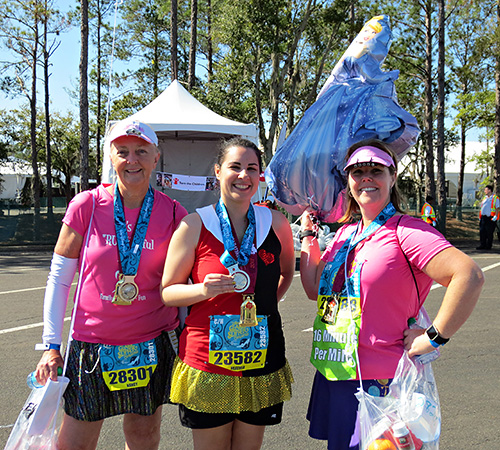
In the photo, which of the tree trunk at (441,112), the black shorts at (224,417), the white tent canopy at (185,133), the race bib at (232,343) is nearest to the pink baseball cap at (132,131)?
the race bib at (232,343)

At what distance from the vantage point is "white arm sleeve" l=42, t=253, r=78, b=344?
2.50 m

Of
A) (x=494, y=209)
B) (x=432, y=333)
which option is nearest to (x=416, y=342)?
(x=432, y=333)

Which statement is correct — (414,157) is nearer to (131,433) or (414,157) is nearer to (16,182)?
(131,433)

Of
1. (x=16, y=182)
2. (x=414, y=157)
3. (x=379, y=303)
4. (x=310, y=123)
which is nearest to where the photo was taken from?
(x=379, y=303)

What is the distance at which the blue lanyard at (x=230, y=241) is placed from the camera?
7.49 ft

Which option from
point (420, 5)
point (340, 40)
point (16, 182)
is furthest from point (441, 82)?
point (16, 182)

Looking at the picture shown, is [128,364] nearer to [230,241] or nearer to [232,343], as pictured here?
[232,343]

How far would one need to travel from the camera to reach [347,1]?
22.6 meters

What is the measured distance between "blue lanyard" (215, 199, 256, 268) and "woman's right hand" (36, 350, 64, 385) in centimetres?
95

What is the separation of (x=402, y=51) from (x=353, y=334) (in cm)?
2587

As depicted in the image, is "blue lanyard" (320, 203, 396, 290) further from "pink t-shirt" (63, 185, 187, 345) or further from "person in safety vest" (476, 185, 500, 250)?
"person in safety vest" (476, 185, 500, 250)

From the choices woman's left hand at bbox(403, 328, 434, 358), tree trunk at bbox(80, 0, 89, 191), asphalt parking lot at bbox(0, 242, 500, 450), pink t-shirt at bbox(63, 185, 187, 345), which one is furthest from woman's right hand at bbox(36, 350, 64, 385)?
tree trunk at bbox(80, 0, 89, 191)

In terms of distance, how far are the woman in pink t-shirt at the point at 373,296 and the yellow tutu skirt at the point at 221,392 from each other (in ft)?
0.92

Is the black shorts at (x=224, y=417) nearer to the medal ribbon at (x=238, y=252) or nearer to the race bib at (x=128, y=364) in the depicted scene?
the race bib at (x=128, y=364)
